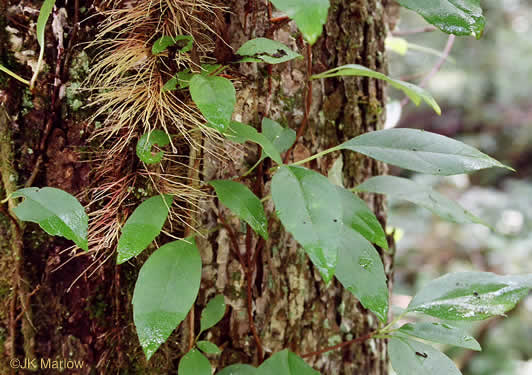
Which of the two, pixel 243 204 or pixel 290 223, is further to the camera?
pixel 243 204

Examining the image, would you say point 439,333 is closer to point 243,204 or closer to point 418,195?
point 418,195

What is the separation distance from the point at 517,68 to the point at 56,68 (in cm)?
585

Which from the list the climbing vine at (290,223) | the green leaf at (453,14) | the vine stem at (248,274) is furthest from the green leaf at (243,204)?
the green leaf at (453,14)

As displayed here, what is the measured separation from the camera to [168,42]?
1.88ft

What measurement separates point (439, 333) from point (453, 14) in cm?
44

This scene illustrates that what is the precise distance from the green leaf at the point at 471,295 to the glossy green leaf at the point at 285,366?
18 cm

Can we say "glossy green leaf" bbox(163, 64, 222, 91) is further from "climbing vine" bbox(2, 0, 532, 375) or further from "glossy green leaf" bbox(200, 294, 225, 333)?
"glossy green leaf" bbox(200, 294, 225, 333)

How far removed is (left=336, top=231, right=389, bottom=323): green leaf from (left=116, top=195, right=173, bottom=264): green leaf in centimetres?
25

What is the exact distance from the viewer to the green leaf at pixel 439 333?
58 cm

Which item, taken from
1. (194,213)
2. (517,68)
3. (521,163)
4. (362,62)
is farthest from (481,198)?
(194,213)

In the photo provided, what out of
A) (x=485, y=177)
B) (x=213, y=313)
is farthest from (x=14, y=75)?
(x=485, y=177)

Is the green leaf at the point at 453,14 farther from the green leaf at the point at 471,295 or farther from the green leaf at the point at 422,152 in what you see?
Result: the green leaf at the point at 471,295

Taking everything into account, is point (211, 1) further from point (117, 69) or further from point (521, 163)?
point (521, 163)

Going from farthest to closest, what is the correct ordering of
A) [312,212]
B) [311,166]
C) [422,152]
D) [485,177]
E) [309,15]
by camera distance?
[485,177]
[311,166]
[422,152]
[312,212]
[309,15]
